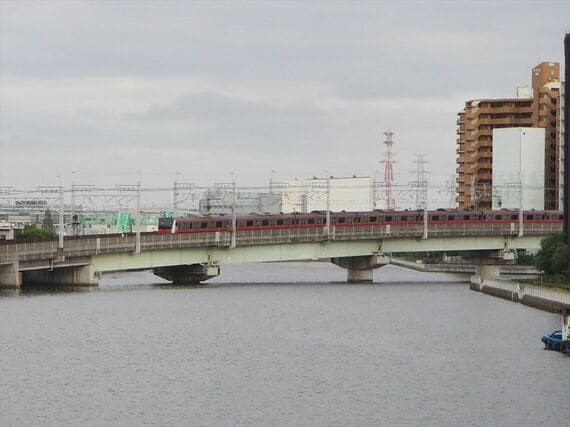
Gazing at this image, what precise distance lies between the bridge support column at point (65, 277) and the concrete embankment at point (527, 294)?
110 ft

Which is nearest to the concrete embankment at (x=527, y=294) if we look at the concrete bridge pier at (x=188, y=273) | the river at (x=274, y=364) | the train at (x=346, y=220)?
the river at (x=274, y=364)

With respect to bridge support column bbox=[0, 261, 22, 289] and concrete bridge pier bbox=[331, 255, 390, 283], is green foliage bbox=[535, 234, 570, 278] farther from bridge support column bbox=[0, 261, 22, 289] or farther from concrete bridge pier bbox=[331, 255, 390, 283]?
bridge support column bbox=[0, 261, 22, 289]

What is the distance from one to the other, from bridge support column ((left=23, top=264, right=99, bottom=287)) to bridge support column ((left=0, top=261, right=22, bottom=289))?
24.6ft

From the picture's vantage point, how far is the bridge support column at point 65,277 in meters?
115

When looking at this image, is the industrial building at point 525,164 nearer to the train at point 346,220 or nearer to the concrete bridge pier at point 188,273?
the train at point 346,220

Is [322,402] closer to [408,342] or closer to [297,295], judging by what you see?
[408,342]

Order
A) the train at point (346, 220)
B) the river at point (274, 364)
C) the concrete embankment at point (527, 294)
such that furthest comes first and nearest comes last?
the train at point (346, 220), the concrete embankment at point (527, 294), the river at point (274, 364)

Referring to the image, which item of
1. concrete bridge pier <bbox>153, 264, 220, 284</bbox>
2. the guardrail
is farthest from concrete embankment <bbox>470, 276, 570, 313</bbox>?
concrete bridge pier <bbox>153, 264, 220, 284</bbox>

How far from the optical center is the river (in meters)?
49.9

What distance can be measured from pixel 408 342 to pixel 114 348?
619 inches

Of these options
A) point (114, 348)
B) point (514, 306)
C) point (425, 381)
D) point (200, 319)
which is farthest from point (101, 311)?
point (425, 381)

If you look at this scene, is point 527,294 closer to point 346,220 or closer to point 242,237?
point 242,237

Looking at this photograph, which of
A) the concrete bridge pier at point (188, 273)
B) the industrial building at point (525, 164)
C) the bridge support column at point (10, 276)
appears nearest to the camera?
the bridge support column at point (10, 276)

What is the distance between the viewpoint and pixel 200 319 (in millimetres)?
85188
